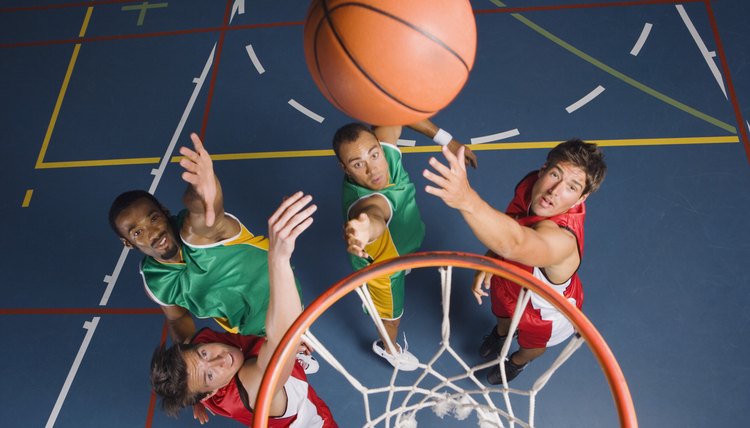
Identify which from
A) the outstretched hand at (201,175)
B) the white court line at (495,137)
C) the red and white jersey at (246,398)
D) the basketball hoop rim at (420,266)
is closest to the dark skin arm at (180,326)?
the red and white jersey at (246,398)

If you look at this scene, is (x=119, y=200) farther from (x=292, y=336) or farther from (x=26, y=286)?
(x=26, y=286)

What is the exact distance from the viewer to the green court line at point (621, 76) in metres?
3.55

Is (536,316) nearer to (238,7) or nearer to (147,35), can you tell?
(238,7)

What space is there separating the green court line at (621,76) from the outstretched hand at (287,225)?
2.81 m

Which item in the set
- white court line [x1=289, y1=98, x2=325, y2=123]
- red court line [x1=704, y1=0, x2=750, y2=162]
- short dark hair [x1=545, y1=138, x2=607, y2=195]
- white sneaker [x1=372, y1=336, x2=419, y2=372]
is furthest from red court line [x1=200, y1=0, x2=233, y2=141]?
red court line [x1=704, y1=0, x2=750, y2=162]

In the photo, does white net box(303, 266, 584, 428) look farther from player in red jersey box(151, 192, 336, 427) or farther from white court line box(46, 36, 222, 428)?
white court line box(46, 36, 222, 428)

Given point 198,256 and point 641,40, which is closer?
point 198,256

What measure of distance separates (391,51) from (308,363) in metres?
1.77

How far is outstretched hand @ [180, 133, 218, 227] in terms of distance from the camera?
2.18 m

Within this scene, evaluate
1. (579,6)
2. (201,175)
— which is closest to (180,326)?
(201,175)

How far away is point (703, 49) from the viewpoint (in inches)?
150

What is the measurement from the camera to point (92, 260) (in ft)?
11.9

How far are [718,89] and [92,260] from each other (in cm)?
416

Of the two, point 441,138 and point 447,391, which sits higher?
point 441,138
